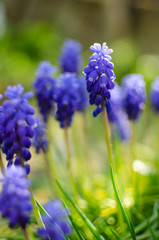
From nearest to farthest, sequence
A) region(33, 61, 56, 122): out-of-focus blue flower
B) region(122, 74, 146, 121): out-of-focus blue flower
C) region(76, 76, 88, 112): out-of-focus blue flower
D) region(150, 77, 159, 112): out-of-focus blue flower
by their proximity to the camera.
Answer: region(33, 61, 56, 122): out-of-focus blue flower → region(122, 74, 146, 121): out-of-focus blue flower → region(76, 76, 88, 112): out-of-focus blue flower → region(150, 77, 159, 112): out-of-focus blue flower

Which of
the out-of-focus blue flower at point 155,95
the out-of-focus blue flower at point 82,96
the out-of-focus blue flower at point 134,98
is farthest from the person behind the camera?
the out-of-focus blue flower at point 155,95

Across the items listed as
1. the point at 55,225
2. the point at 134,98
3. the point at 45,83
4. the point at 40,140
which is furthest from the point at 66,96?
the point at 55,225

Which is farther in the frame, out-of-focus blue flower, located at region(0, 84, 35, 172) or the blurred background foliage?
the blurred background foliage

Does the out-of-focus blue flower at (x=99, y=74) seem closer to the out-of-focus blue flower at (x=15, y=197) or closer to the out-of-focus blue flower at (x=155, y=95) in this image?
the out-of-focus blue flower at (x=15, y=197)

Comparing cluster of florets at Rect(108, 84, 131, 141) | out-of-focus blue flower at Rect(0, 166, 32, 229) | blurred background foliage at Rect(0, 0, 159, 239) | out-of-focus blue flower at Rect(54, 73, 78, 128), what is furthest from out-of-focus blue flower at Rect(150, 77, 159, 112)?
out-of-focus blue flower at Rect(0, 166, 32, 229)

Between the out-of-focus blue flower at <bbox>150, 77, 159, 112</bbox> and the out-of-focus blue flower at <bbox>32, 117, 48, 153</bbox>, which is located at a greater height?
the out-of-focus blue flower at <bbox>150, 77, 159, 112</bbox>

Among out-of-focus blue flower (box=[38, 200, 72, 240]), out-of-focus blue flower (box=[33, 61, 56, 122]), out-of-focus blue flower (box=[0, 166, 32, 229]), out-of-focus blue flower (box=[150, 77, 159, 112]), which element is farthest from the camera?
out-of-focus blue flower (box=[150, 77, 159, 112])

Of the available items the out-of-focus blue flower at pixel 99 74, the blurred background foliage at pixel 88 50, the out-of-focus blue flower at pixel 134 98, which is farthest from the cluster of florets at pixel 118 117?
the out-of-focus blue flower at pixel 99 74

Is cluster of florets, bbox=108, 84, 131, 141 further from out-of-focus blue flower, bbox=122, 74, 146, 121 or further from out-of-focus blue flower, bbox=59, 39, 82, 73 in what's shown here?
out-of-focus blue flower, bbox=59, 39, 82, 73
